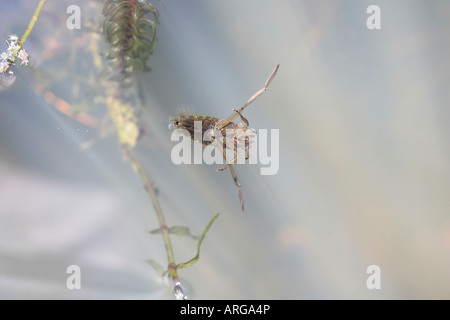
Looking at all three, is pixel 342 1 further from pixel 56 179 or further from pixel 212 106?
pixel 56 179

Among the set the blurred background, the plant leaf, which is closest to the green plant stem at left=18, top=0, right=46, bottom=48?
the blurred background

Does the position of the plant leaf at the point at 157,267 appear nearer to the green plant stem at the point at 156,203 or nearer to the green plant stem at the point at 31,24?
the green plant stem at the point at 156,203

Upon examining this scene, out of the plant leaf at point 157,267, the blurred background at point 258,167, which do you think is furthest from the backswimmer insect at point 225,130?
the plant leaf at point 157,267

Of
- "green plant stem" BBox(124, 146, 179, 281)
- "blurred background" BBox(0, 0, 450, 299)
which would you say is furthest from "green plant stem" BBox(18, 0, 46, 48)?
"green plant stem" BBox(124, 146, 179, 281)

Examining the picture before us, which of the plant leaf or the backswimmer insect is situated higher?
the backswimmer insect

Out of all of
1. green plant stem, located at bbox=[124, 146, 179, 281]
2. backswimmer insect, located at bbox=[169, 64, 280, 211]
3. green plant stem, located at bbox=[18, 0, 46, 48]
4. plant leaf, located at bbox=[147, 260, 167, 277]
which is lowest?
plant leaf, located at bbox=[147, 260, 167, 277]

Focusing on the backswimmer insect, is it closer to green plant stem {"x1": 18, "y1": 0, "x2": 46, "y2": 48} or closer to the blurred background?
the blurred background
